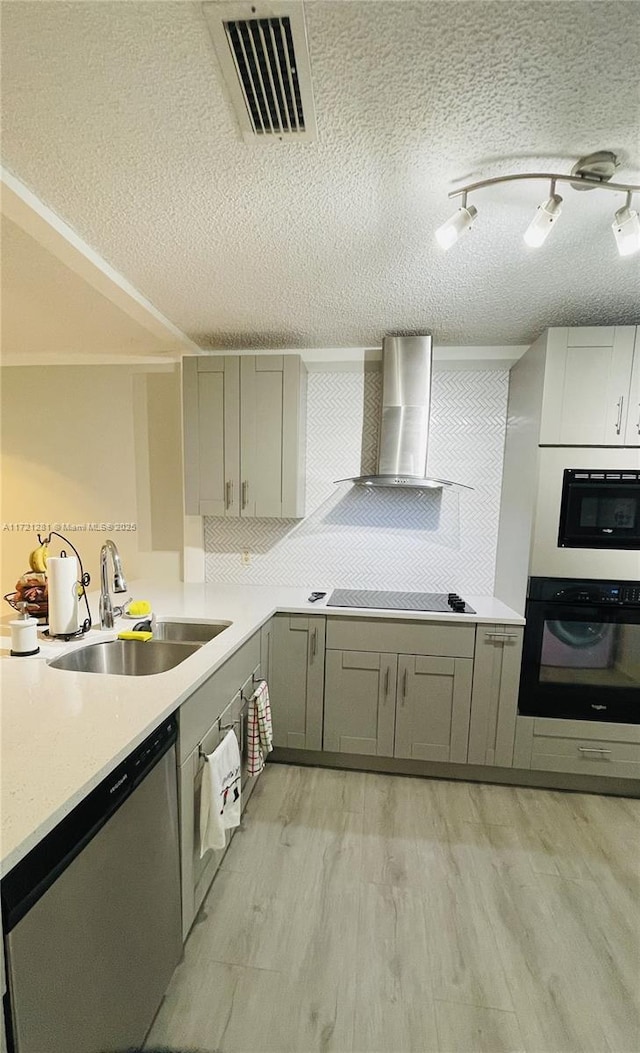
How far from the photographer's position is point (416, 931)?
1388 millimetres

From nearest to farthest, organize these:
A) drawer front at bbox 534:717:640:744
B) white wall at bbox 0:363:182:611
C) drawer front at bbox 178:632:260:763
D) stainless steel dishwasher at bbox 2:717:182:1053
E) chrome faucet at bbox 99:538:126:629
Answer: stainless steel dishwasher at bbox 2:717:182:1053 → drawer front at bbox 178:632:260:763 → chrome faucet at bbox 99:538:126:629 → drawer front at bbox 534:717:640:744 → white wall at bbox 0:363:182:611

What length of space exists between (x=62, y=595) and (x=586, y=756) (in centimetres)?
255

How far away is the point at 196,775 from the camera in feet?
4.20

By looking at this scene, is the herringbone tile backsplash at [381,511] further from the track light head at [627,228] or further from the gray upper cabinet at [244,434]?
the track light head at [627,228]

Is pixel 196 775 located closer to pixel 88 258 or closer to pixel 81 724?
pixel 81 724

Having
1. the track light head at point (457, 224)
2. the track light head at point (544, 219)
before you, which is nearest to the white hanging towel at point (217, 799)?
the track light head at point (457, 224)

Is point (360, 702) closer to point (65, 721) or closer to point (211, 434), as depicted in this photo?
point (65, 721)

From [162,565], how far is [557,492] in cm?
245

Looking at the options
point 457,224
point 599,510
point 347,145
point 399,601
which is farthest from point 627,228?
point 399,601

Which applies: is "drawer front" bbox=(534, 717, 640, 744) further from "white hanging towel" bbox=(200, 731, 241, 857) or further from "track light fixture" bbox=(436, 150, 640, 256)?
"track light fixture" bbox=(436, 150, 640, 256)

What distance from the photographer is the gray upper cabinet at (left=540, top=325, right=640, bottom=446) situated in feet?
6.20

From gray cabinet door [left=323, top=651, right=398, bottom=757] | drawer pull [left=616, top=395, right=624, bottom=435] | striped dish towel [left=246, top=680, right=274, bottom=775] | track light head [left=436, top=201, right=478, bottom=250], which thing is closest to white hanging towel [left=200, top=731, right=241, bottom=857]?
striped dish towel [left=246, top=680, right=274, bottom=775]

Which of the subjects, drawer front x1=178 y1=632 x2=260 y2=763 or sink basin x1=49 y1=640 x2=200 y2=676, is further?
sink basin x1=49 y1=640 x2=200 y2=676

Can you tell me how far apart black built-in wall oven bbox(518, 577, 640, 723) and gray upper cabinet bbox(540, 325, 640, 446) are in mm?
719
